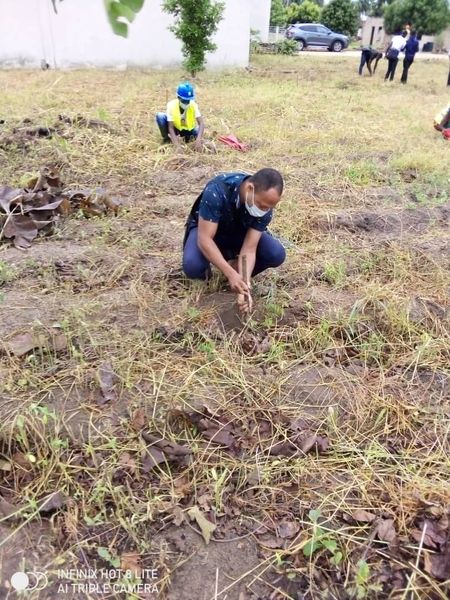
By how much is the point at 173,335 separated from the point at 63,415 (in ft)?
2.30

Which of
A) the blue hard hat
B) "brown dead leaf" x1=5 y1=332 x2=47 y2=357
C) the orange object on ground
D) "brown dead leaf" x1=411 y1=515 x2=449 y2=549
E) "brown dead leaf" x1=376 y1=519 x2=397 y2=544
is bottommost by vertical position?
the orange object on ground

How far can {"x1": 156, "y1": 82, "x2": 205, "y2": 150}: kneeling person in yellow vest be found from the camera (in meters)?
5.62

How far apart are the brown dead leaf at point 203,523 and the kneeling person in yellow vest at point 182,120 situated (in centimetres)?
460

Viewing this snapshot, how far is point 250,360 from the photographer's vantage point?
2.42 meters

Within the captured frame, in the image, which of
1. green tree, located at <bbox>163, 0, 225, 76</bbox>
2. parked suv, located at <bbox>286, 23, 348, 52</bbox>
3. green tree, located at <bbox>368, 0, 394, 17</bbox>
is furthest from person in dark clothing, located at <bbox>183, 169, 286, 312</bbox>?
green tree, located at <bbox>368, 0, 394, 17</bbox>

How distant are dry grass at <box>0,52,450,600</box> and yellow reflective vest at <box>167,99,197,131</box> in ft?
4.21

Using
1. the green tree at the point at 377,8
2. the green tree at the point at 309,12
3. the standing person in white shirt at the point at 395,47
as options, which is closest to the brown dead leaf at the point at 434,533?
the standing person in white shirt at the point at 395,47

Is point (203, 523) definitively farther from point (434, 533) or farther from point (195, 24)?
point (195, 24)

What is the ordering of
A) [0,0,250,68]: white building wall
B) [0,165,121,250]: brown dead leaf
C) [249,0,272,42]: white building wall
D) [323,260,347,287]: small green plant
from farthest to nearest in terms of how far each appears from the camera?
[249,0,272,42]: white building wall, [0,0,250,68]: white building wall, [0,165,121,250]: brown dead leaf, [323,260,347,287]: small green plant

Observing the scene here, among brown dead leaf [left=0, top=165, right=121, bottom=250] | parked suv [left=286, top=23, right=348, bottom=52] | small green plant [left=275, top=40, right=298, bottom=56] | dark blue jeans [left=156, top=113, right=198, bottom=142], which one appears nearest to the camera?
brown dead leaf [left=0, top=165, right=121, bottom=250]

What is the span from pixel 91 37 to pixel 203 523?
1262 cm

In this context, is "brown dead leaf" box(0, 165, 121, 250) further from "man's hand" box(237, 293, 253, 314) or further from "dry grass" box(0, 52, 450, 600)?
"man's hand" box(237, 293, 253, 314)

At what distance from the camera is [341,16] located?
95.1 feet

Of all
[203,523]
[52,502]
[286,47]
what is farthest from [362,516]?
[286,47]
